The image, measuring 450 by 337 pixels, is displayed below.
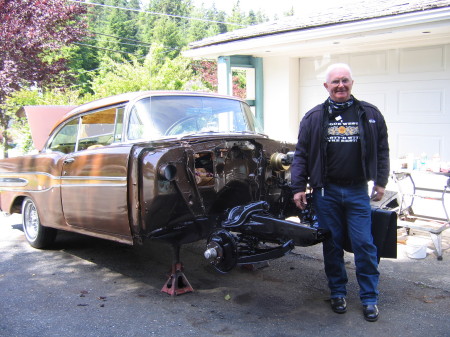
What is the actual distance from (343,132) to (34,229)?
14.3ft

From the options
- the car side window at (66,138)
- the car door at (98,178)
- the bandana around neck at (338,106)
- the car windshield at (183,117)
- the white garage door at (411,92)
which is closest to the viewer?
the bandana around neck at (338,106)

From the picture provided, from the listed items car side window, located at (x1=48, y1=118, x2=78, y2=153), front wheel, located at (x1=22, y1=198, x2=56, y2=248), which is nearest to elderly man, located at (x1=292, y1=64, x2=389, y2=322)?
car side window, located at (x1=48, y1=118, x2=78, y2=153)

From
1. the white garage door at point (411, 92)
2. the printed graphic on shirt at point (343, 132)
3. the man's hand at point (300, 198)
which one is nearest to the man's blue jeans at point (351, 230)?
the man's hand at point (300, 198)

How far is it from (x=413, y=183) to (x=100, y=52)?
141 ft

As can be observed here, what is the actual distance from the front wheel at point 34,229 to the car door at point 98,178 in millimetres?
1054

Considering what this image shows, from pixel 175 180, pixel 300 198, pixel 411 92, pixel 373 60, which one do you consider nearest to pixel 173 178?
pixel 175 180

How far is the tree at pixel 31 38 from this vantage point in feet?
33.7

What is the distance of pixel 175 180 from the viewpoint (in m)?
3.90

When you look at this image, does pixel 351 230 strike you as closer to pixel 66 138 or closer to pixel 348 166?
pixel 348 166

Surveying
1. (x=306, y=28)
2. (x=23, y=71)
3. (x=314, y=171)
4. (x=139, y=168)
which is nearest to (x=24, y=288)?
(x=139, y=168)

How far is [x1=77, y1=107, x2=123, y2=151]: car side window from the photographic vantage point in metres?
4.84

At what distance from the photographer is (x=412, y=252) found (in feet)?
17.2

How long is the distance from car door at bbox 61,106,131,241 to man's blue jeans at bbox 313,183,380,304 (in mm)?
1712

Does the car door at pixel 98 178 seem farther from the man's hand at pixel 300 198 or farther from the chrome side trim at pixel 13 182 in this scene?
the man's hand at pixel 300 198
